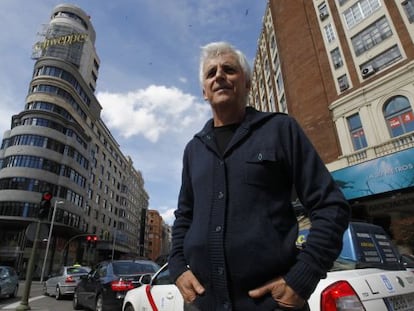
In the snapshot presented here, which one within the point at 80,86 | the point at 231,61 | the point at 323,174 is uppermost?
the point at 80,86

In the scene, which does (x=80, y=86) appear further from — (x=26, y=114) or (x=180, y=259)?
(x=180, y=259)

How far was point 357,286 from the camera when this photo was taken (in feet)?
9.09

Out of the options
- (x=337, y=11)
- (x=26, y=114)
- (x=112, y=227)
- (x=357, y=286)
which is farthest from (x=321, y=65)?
(x=112, y=227)

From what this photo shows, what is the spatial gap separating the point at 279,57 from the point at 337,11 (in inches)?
221

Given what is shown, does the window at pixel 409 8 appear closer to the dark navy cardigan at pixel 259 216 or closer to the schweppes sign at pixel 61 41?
the dark navy cardigan at pixel 259 216

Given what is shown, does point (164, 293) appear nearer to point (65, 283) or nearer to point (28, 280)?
point (28, 280)

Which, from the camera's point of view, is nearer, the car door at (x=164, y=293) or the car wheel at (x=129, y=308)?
the car door at (x=164, y=293)

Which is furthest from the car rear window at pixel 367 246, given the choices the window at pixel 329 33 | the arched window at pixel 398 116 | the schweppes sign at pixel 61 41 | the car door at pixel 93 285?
the schweppes sign at pixel 61 41

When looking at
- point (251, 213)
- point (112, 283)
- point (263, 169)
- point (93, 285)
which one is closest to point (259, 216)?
point (251, 213)

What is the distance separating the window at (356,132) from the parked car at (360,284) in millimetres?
14088

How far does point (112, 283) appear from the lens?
7102 millimetres

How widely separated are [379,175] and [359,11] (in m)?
12.2

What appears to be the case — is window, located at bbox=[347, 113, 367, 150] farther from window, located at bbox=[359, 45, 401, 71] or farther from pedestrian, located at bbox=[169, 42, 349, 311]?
pedestrian, located at bbox=[169, 42, 349, 311]

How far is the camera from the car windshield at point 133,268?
7.59m
